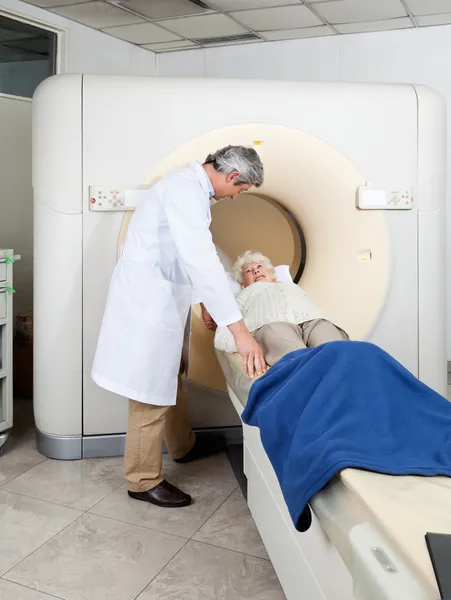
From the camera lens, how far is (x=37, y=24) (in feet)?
12.1

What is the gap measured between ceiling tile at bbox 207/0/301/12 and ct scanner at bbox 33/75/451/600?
1.46 m

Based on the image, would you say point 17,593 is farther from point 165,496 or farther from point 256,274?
point 256,274

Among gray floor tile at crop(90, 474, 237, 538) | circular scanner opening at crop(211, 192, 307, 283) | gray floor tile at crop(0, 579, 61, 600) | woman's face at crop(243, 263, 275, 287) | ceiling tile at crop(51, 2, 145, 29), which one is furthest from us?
ceiling tile at crop(51, 2, 145, 29)

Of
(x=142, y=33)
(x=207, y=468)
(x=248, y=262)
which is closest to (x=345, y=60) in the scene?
(x=142, y=33)

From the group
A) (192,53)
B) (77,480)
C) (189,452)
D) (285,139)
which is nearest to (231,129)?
(285,139)

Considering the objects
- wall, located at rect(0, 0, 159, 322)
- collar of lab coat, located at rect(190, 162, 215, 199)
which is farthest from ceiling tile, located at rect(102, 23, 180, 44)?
collar of lab coat, located at rect(190, 162, 215, 199)

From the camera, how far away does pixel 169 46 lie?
4488mm

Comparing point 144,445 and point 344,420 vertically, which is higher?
point 344,420

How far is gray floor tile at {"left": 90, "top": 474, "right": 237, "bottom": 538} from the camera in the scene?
188 cm

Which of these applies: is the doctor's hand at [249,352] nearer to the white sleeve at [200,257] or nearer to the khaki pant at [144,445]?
the white sleeve at [200,257]

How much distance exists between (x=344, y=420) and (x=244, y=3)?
126 inches

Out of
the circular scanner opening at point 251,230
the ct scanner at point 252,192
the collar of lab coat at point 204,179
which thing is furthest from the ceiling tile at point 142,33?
the collar of lab coat at point 204,179

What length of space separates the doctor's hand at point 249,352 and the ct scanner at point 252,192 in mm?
450

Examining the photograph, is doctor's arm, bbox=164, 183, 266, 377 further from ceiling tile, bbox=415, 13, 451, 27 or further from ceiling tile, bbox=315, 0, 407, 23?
ceiling tile, bbox=415, 13, 451, 27
